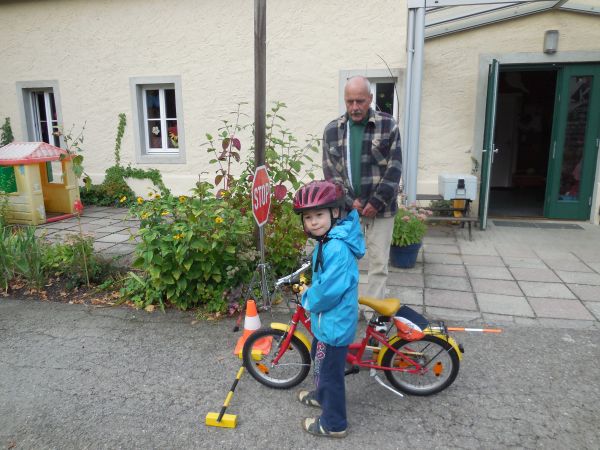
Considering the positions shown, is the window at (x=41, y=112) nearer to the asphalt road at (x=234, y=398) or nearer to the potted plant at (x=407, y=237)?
the asphalt road at (x=234, y=398)

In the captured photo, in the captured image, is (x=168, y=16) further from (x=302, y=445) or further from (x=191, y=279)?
(x=302, y=445)

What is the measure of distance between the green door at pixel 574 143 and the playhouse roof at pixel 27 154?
8.11 metres

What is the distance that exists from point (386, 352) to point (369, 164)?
4.51 ft

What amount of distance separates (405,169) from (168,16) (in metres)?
5.51

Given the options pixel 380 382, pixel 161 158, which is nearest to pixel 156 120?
pixel 161 158

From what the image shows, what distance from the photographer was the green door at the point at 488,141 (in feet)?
22.5

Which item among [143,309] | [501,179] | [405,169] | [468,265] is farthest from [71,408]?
[501,179]

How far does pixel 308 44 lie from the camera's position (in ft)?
26.5

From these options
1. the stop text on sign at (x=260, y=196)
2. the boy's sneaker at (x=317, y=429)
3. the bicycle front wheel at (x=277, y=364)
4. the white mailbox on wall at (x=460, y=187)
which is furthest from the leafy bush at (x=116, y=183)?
the boy's sneaker at (x=317, y=429)

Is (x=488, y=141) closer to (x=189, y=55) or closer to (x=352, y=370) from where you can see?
(x=352, y=370)

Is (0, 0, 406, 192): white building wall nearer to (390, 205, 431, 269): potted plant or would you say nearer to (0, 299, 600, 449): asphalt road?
(390, 205, 431, 269): potted plant

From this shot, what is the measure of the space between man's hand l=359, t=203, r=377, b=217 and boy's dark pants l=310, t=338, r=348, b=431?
1.21m

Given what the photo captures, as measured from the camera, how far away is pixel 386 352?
2.97 m

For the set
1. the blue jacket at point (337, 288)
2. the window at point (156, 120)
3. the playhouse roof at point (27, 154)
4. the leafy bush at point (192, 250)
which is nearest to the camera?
the blue jacket at point (337, 288)
